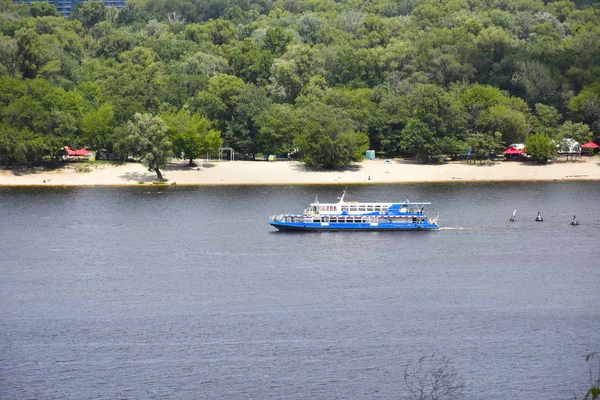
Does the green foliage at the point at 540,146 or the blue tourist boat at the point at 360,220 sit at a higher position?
the green foliage at the point at 540,146

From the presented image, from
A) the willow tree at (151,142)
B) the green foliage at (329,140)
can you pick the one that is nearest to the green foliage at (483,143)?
the green foliage at (329,140)

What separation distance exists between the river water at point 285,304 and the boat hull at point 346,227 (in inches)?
42.7

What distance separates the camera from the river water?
184 ft

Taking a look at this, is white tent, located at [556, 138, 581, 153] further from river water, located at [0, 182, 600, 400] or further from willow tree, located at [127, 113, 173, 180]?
willow tree, located at [127, 113, 173, 180]

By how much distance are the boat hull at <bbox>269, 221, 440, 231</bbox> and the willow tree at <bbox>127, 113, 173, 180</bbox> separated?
136 feet

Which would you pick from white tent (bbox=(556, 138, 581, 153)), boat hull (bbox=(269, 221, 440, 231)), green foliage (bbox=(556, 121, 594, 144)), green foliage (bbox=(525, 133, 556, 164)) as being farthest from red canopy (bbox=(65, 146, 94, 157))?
green foliage (bbox=(556, 121, 594, 144))

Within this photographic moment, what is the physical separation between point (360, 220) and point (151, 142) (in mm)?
46479

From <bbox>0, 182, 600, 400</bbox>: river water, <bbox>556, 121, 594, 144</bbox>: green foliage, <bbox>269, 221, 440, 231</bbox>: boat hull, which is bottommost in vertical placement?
<bbox>0, 182, 600, 400</bbox>: river water

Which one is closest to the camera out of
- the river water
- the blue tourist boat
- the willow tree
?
the river water

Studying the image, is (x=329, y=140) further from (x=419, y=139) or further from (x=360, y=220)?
(x=360, y=220)

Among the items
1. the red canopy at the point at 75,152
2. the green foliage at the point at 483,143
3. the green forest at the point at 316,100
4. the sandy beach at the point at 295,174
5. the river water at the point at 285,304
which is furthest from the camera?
the red canopy at the point at 75,152

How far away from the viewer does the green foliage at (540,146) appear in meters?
144

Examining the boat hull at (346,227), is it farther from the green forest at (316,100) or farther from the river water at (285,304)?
the green forest at (316,100)

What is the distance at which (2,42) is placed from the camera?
176m
